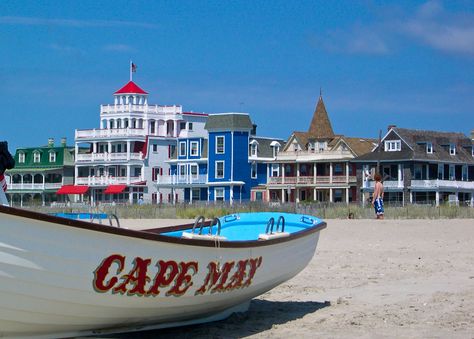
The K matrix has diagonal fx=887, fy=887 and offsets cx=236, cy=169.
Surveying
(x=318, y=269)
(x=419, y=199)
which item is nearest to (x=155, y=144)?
(x=419, y=199)

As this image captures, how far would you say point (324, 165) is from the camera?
237 feet

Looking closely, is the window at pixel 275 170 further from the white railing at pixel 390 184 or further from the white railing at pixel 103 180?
the white railing at pixel 103 180

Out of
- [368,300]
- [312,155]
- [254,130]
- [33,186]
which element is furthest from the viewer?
[33,186]

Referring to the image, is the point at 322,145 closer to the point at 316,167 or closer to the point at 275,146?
the point at 316,167

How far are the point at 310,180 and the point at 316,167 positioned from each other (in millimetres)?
1173

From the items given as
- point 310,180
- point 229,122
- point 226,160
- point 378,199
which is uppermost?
point 229,122

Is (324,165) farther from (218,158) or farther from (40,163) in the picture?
(40,163)

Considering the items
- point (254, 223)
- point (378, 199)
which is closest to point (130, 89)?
point (378, 199)

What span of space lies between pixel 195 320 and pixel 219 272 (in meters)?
0.90

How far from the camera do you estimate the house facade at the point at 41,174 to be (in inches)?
3521

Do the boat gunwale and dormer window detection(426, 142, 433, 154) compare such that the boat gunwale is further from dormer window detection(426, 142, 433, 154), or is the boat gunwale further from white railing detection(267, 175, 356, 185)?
white railing detection(267, 175, 356, 185)

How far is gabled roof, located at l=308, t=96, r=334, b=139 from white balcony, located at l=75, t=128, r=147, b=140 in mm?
17097

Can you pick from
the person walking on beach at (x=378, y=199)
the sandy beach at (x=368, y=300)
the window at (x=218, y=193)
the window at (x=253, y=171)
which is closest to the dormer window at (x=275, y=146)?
the window at (x=253, y=171)

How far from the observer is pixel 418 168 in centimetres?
6788
